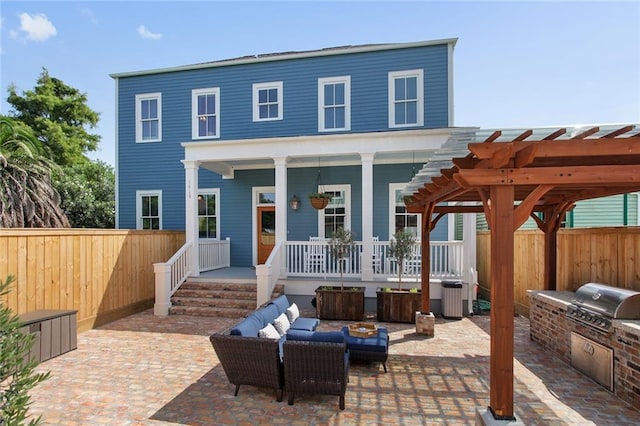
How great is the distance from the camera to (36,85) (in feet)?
67.8

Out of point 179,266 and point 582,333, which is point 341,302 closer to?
point 582,333

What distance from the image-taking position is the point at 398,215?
34.1 feet

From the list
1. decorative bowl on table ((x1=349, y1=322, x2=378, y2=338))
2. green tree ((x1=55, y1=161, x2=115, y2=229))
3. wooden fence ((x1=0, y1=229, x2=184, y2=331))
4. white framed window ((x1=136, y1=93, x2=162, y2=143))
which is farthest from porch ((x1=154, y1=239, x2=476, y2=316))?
green tree ((x1=55, y1=161, x2=115, y2=229))

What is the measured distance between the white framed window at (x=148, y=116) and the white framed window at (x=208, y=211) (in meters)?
2.77

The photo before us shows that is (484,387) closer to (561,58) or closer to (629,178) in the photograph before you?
(629,178)

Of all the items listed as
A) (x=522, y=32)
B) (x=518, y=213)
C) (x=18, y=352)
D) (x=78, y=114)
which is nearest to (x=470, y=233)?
(x=522, y=32)

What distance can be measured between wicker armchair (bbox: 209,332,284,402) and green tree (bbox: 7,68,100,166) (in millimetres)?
21191

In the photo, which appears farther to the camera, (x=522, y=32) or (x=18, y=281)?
(x=522, y=32)

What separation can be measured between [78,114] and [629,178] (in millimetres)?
27582

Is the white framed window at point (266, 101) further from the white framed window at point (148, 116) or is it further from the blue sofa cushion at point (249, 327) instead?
the blue sofa cushion at point (249, 327)

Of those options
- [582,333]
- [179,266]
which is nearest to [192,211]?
[179,266]

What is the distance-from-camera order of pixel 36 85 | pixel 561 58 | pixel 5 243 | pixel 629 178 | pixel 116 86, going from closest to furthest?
pixel 629 178, pixel 5 243, pixel 561 58, pixel 116 86, pixel 36 85

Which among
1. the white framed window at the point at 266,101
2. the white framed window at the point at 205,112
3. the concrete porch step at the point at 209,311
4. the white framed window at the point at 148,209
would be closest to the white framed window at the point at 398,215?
the white framed window at the point at 266,101

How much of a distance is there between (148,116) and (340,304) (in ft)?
31.7
